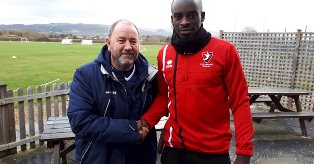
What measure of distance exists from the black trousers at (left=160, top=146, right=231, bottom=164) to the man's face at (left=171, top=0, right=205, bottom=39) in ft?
2.83

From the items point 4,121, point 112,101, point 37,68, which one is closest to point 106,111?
point 112,101

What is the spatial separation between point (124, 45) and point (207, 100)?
711 mm

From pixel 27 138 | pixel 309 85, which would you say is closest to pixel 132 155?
pixel 27 138

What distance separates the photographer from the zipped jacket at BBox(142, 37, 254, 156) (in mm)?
2111

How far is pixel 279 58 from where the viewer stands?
9.28 meters

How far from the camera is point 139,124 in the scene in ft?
7.37

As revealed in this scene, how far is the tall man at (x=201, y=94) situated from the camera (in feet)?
6.94

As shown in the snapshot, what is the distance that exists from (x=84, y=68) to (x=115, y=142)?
581 millimetres

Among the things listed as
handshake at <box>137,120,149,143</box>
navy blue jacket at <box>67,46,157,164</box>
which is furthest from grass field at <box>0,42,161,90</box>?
handshake at <box>137,120,149,143</box>

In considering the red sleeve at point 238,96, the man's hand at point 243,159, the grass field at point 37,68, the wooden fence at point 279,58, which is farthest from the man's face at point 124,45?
the grass field at point 37,68

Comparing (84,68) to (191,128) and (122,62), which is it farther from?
(191,128)

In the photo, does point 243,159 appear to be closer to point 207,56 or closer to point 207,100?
point 207,100

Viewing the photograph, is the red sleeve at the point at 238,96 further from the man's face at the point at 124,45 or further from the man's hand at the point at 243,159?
the man's face at the point at 124,45

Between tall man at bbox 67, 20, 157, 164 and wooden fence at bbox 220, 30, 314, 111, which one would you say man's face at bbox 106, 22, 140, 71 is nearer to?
tall man at bbox 67, 20, 157, 164
